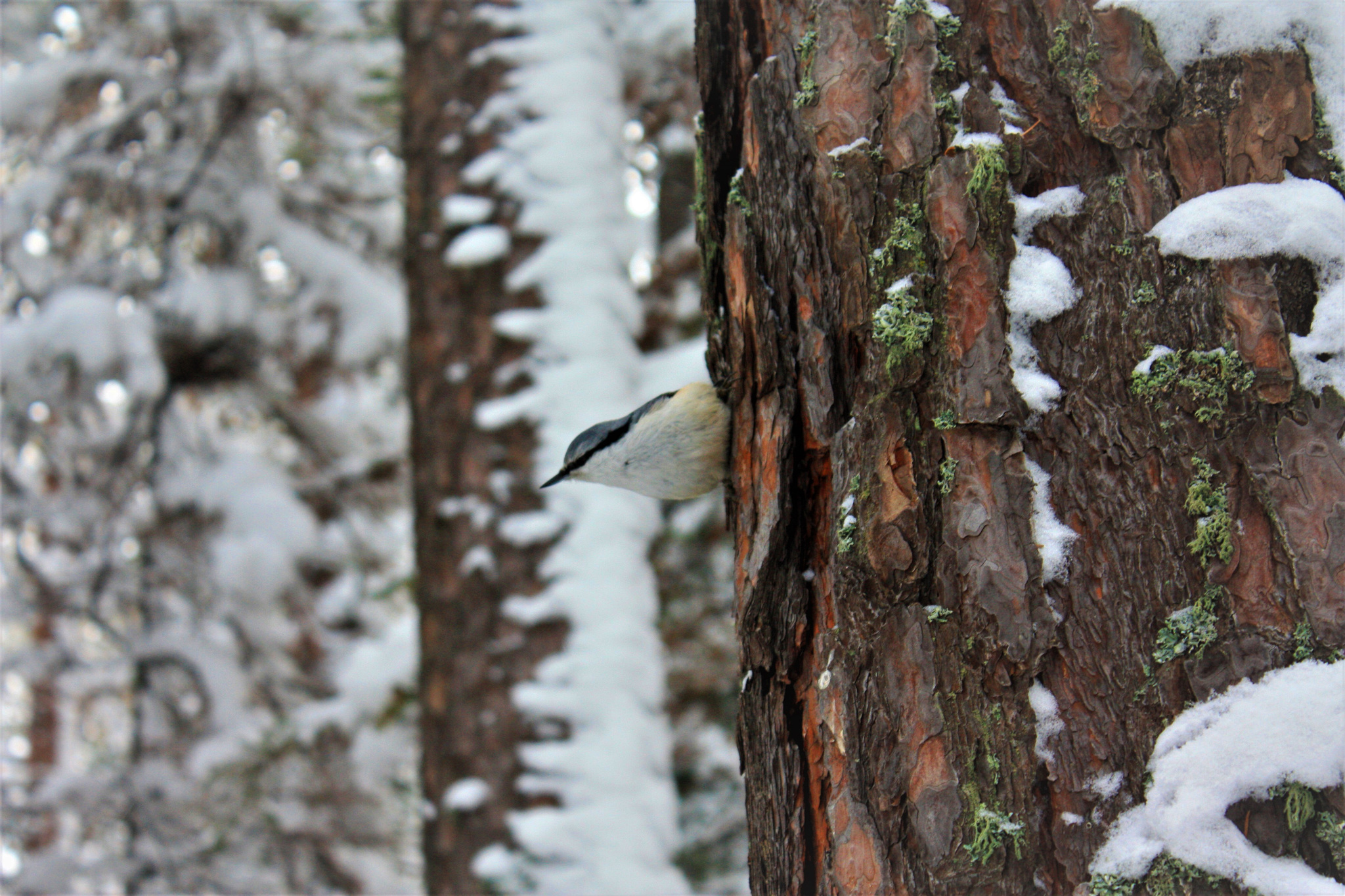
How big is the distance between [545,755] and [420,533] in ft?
2.66

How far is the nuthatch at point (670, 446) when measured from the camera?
153 cm

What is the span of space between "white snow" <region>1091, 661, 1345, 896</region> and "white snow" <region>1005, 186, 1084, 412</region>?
329 millimetres

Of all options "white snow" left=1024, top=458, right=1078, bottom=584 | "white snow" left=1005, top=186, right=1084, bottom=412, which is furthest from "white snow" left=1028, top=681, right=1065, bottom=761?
"white snow" left=1005, top=186, right=1084, bottom=412

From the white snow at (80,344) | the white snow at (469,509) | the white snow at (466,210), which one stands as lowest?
the white snow at (469,509)

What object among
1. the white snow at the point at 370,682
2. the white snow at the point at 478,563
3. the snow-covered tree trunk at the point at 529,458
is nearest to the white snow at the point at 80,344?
the white snow at the point at 370,682

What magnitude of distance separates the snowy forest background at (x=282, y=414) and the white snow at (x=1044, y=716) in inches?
77.1

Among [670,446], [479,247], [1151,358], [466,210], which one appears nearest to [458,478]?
[479,247]

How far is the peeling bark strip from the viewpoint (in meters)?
0.89

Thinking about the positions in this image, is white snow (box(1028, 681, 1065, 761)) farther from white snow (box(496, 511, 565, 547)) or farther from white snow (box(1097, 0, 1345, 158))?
white snow (box(496, 511, 565, 547))

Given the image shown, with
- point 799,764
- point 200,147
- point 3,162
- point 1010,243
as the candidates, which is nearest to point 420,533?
point 799,764

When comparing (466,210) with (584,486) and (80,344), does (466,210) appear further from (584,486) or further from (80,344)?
(80,344)

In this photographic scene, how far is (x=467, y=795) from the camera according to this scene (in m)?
2.68

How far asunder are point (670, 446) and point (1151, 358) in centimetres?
79

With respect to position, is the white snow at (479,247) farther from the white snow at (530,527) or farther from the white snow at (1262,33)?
the white snow at (1262,33)
